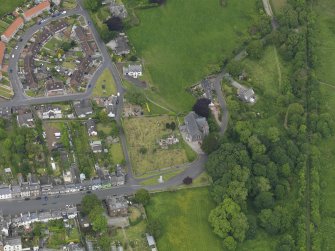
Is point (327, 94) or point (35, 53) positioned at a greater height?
point (35, 53)

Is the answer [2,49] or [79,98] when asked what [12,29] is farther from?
[79,98]

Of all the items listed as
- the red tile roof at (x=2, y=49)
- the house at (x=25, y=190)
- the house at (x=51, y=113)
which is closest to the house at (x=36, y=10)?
the red tile roof at (x=2, y=49)

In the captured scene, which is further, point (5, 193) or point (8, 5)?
point (8, 5)

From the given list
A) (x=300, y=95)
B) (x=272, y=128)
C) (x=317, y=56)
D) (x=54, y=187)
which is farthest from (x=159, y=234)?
(x=317, y=56)

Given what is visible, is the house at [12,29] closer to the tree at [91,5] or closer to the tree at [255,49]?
the tree at [91,5]

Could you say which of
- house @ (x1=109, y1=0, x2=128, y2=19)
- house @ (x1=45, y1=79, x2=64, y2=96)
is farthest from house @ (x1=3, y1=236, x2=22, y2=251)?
house @ (x1=109, y1=0, x2=128, y2=19)

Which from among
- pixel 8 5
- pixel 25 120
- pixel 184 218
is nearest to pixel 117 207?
pixel 184 218

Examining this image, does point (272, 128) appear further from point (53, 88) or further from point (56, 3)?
point (56, 3)
